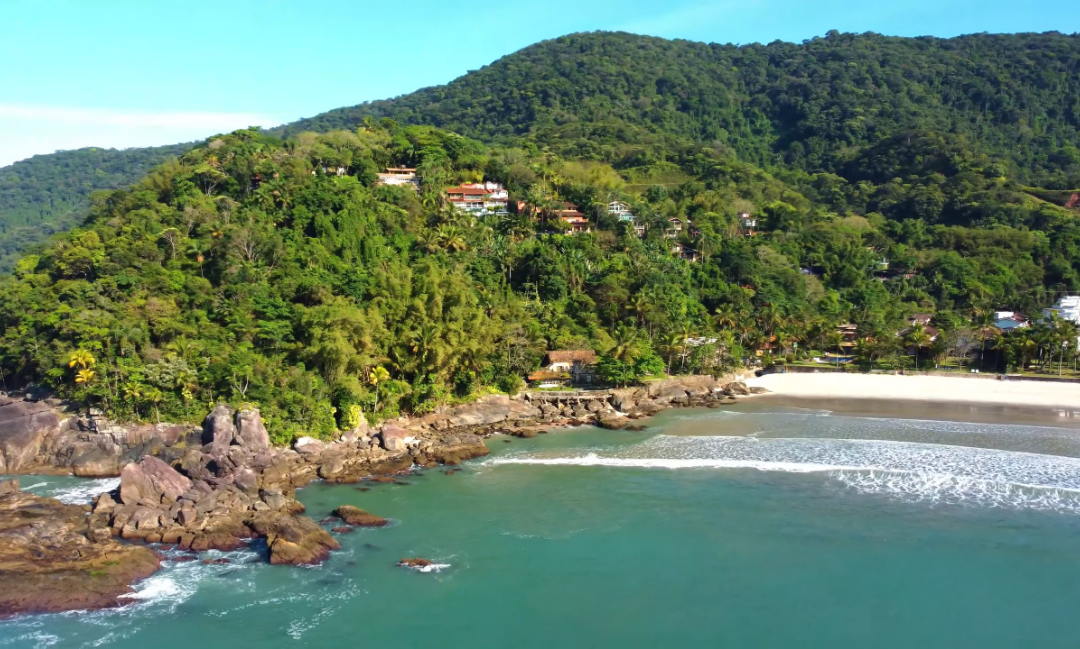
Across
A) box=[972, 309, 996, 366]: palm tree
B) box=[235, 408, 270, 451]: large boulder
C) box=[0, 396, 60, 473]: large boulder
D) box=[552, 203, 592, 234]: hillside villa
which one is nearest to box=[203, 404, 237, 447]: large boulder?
box=[235, 408, 270, 451]: large boulder

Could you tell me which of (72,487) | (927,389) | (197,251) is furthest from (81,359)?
(927,389)

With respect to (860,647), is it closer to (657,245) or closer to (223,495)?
(223,495)

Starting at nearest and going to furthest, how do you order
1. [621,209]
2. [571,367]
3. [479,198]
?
[571,367] → [479,198] → [621,209]

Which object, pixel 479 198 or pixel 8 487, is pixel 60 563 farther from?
pixel 479 198

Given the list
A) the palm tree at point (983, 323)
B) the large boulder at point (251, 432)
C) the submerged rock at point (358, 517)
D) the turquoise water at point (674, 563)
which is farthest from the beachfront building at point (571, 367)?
the palm tree at point (983, 323)

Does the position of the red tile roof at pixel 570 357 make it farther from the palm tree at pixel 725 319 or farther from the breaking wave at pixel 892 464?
the palm tree at pixel 725 319
